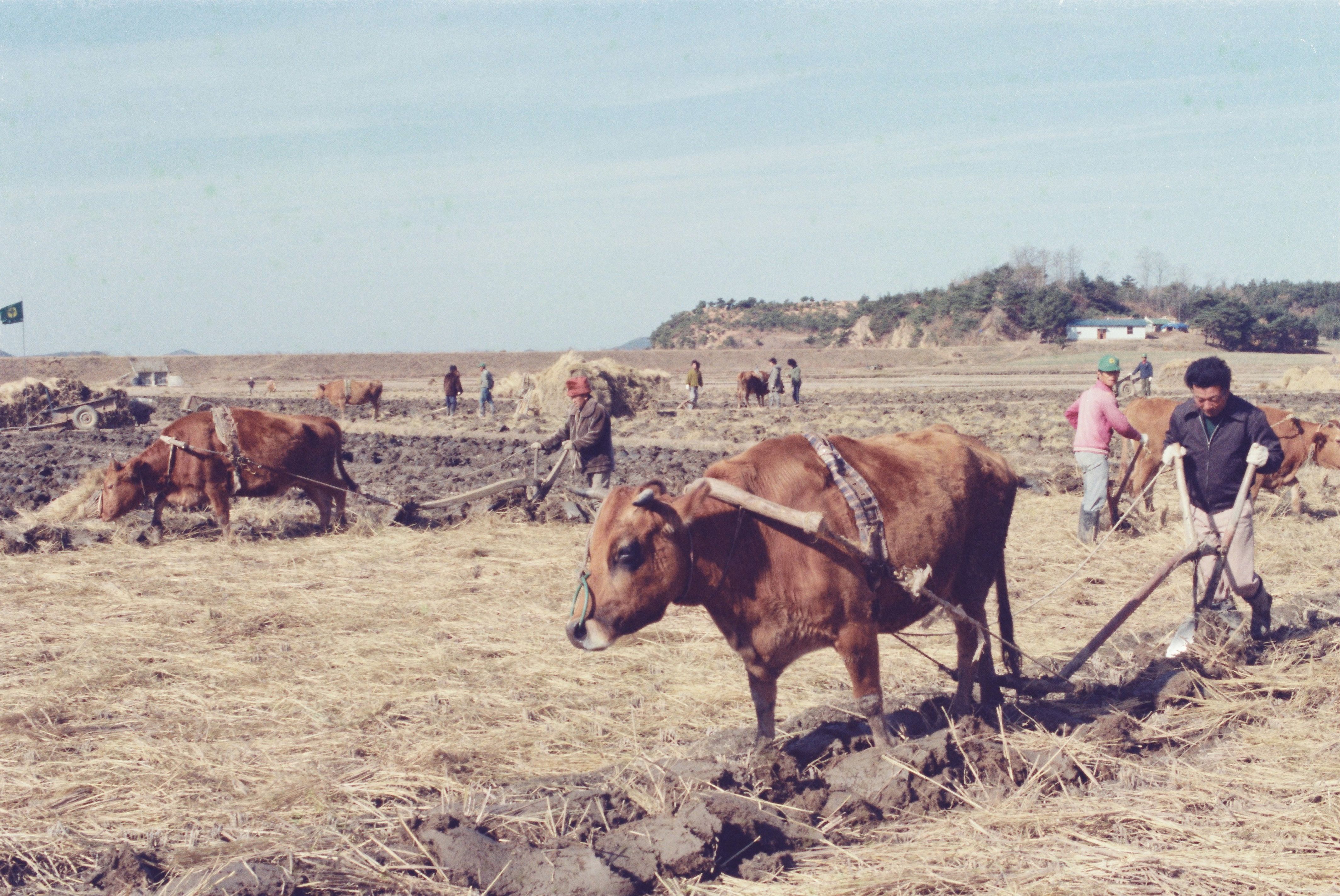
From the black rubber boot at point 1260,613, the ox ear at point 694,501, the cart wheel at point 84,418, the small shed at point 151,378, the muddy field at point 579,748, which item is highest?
the small shed at point 151,378

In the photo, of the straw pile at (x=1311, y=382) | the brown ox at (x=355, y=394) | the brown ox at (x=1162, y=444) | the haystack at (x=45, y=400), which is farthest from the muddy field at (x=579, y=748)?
the straw pile at (x=1311, y=382)

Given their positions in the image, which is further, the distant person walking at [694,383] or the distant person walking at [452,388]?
the distant person walking at [694,383]

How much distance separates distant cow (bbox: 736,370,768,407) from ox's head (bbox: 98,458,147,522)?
24.2 meters

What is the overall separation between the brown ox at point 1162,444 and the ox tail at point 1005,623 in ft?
21.3

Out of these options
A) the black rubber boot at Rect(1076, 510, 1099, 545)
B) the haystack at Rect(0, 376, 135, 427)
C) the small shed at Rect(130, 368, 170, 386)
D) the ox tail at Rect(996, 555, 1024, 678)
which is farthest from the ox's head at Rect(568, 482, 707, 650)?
the small shed at Rect(130, 368, 170, 386)

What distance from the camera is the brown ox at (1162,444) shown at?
1238cm

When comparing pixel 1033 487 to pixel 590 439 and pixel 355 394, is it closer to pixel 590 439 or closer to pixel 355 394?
pixel 590 439

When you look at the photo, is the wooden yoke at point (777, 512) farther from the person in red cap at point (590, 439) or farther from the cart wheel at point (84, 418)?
the cart wheel at point (84, 418)

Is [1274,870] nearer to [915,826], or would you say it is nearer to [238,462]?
[915,826]

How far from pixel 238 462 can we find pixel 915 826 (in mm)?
9399

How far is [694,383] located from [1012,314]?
166 feet

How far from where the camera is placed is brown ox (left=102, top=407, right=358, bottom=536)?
11.8 m

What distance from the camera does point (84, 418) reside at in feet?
95.7

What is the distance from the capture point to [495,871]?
414cm
